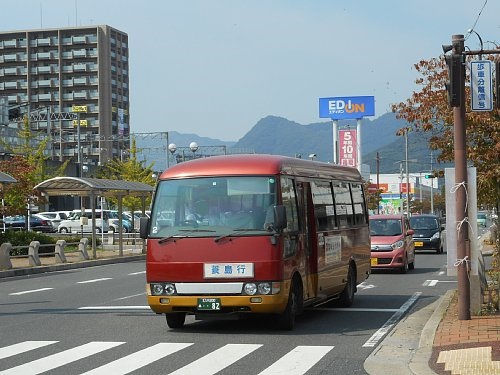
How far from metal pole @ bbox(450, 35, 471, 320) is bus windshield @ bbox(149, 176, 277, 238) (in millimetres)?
2728

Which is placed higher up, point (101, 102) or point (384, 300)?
point (101, 102)

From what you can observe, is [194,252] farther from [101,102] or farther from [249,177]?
[101,102]

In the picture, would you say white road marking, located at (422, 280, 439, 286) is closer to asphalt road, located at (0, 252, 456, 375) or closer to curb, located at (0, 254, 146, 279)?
asphalt road, located at (0, 252, 456, 375)

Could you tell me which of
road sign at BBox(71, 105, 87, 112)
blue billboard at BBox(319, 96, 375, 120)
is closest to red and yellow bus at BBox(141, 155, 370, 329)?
blue billboard at BBox(319, 96, 375, 120)

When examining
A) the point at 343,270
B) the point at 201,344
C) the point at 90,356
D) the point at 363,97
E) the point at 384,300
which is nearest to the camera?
the point at 90,356

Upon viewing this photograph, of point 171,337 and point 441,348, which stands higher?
point 441,348

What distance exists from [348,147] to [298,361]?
61036 millimetres

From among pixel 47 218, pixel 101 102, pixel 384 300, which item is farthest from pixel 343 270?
pixel 101 102

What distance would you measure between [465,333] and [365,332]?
1945mm

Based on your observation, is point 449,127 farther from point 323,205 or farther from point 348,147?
point 348,147

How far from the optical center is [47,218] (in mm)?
68875

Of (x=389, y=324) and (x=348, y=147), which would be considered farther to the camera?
(x=348, y=147)

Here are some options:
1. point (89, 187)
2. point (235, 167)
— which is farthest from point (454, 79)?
point (89, 187)

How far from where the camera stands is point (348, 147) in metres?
70.8
